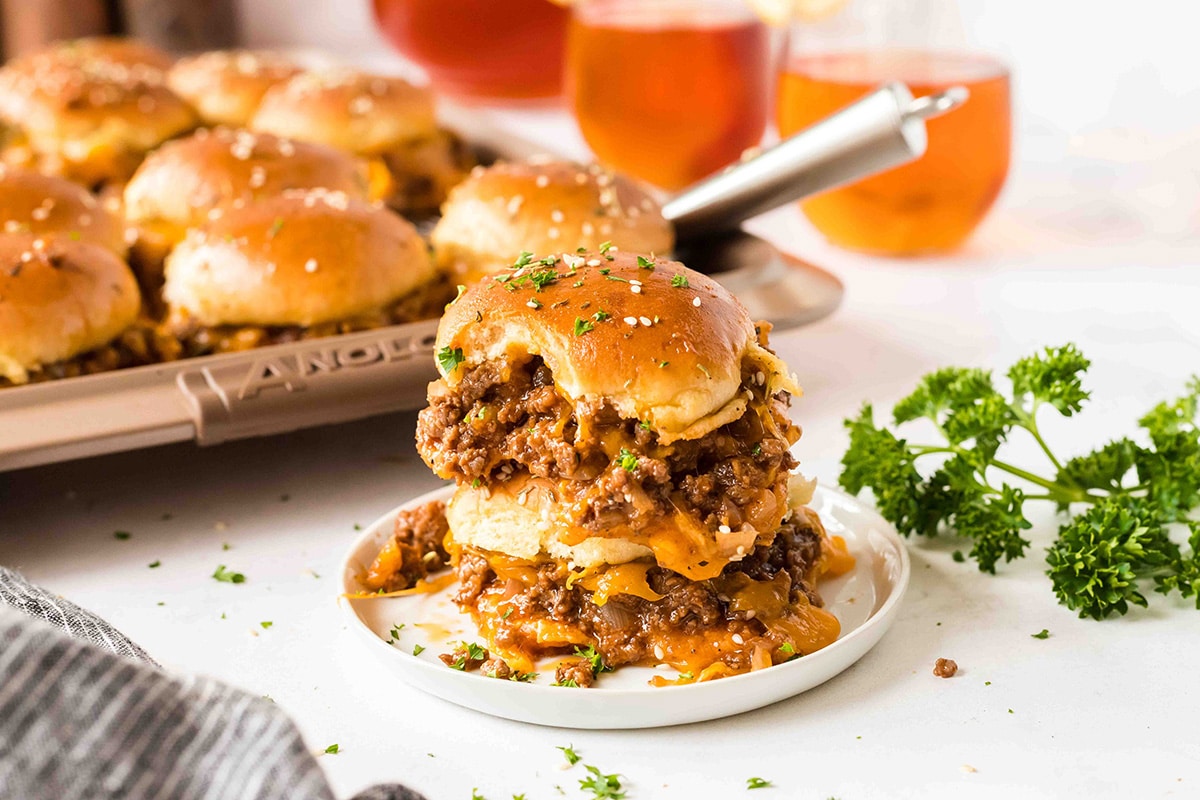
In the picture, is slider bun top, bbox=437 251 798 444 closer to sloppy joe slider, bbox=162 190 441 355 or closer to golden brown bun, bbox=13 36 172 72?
sloppy joe slider, bbox=162 190 441 355

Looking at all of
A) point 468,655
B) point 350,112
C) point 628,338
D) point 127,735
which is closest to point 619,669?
point 468,655

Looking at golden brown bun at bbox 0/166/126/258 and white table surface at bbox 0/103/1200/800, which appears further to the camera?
golden brown bun at bbox 0/166/126/258

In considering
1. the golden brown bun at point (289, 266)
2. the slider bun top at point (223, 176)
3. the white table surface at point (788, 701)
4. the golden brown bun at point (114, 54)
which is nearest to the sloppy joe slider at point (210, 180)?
the slider bun top at point (223, 176)

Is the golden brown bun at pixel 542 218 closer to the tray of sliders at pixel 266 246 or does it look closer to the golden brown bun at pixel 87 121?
the tray of sliders at pixel 266 246

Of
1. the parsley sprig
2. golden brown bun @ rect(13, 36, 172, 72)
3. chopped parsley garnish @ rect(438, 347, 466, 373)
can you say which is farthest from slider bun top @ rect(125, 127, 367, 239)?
the parsley sprig

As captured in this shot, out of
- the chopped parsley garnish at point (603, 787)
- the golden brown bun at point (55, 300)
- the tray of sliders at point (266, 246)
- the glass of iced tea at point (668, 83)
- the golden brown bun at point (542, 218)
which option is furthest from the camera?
the glass of iced tea at point (668, 83)

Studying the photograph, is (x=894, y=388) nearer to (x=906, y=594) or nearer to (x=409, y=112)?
(x=906, y=594)
